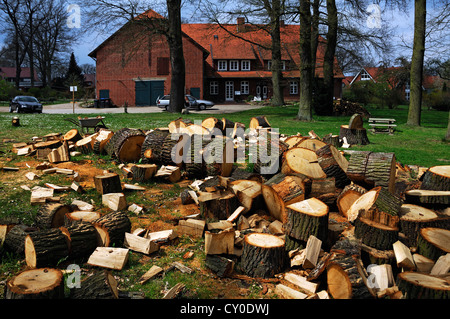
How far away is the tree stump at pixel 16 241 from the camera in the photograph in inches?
156

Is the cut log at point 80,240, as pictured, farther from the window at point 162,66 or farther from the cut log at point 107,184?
the window at point 162,66

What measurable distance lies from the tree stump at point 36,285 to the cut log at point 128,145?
520cm

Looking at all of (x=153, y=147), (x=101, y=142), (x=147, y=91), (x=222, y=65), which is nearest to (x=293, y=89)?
(x=222, y=65)

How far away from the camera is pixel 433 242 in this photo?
3.64m

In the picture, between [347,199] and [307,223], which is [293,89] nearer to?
[347,199]

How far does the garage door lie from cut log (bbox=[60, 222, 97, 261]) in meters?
36.6

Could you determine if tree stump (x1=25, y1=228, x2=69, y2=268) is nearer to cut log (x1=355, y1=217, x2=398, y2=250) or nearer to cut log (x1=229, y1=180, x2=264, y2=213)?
cut log (x1=229, y1=180, x2=264, y2=213)

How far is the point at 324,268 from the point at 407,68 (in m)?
45.0

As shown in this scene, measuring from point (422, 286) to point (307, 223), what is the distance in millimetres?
1278

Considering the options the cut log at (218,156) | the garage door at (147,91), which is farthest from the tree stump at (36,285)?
the garage door at (147,91)

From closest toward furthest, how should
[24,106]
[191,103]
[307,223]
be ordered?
[307,223] < [24,106] < [191,103]

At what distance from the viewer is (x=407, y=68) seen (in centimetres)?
4197

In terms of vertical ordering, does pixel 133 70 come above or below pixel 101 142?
above
